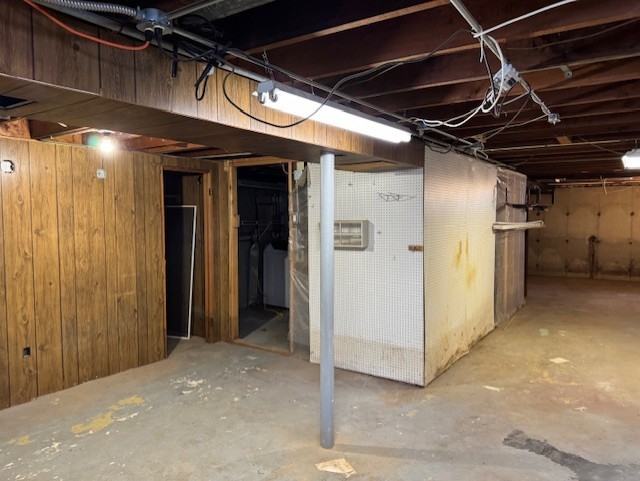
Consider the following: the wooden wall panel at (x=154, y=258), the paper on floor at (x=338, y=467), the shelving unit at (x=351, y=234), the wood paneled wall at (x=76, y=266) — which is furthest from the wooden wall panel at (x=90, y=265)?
the paper on floor at (x=338, y=467)

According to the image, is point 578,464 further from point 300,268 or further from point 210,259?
point 210,259

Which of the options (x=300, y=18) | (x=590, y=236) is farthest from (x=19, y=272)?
(x=590, y=236)

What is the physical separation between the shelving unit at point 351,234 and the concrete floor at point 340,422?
43.5 inches

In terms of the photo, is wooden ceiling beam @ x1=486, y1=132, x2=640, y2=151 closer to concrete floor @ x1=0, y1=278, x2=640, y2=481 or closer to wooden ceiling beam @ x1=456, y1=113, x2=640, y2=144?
wooden ceiling beam @ x1=456, y1=113, x2=640, y2=144

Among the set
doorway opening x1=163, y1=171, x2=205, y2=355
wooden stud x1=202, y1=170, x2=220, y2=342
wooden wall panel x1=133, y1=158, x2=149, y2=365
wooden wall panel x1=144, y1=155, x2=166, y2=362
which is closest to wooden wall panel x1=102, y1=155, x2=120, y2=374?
wooden wall panel x1=133, y1=158, x2=149, y2=365

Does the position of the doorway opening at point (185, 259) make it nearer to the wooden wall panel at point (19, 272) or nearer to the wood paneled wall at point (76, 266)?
the wood paneled wall at point (76, 266)

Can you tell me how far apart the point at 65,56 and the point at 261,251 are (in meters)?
5.23

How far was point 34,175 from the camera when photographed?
3145 mm

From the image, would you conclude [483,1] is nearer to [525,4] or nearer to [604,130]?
[525,4]

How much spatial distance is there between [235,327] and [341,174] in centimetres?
206

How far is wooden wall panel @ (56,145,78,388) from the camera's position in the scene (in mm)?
3312

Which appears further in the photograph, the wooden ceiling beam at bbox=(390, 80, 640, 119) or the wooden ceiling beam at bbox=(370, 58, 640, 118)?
the wooden ceiling beam at bbox=(390, 80, 640, 119)

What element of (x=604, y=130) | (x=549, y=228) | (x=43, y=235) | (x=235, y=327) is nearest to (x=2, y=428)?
(x=43, y=235)

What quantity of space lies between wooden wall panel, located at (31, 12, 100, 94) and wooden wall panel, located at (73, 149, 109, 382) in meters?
2.45
